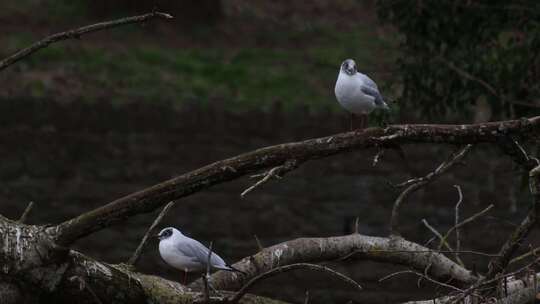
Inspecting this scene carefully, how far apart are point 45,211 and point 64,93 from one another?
9187mm

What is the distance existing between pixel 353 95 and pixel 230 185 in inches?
477

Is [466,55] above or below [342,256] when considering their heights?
above

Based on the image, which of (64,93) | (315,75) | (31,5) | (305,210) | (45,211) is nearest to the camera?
(45,211)

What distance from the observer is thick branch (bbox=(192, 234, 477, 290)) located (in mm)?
8820

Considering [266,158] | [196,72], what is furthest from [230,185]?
[266,158]

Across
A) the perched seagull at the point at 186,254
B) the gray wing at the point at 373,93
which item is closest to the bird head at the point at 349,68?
the gray wing at the point at 373,93

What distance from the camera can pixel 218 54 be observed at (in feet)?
100

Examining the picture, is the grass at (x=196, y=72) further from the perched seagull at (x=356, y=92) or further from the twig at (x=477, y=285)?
the twig at (x=477, y=285)

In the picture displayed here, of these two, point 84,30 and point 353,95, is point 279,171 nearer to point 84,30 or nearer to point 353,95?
point 84,30

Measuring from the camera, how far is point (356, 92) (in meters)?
9.38

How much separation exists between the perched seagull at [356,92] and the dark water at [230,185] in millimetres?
6234

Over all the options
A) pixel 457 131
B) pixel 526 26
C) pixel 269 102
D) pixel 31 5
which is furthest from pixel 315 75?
pixel 457 131

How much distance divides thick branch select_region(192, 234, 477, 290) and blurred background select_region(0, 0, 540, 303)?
1338mm

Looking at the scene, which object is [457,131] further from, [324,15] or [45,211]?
[324,15]
